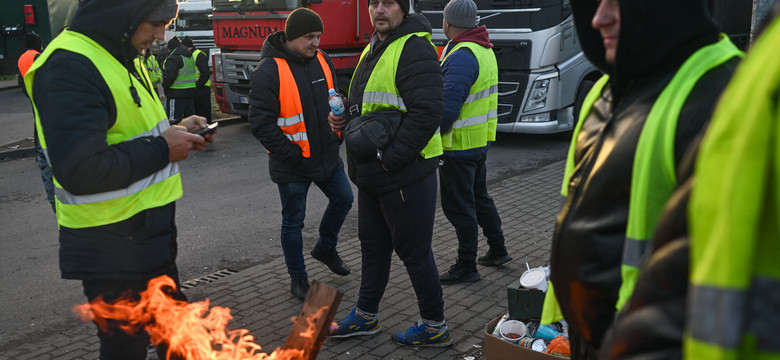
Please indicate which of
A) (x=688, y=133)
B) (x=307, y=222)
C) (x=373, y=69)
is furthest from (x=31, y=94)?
(x=307, y=222)

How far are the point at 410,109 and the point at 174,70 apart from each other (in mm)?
8393

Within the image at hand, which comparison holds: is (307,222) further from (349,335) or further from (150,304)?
(150,304)

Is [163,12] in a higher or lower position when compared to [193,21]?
higher

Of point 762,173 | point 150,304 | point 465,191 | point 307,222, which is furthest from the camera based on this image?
point 307,222

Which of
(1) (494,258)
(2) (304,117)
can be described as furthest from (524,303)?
(2) (304,117)

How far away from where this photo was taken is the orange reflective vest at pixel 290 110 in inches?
193

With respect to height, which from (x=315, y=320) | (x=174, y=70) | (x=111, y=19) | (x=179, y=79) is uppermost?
(x=111, y=19)

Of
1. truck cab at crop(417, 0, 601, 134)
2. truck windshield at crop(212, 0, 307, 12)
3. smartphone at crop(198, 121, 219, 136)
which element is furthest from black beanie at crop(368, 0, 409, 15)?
truck windshield at crop(212, 0, 307, 12)

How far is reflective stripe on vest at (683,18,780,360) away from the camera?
2.97 ft

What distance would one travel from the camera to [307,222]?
7082 mm

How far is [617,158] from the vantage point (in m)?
1.73

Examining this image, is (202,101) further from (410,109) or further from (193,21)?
(193,21)

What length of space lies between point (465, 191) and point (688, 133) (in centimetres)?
362

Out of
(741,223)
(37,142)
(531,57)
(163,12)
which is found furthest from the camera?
(531,57)
